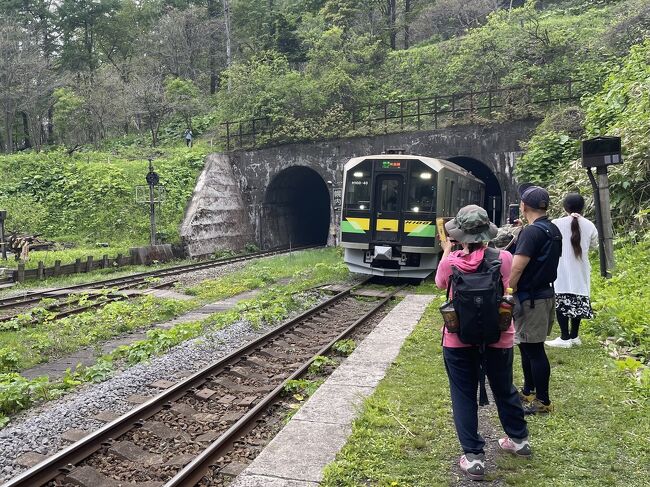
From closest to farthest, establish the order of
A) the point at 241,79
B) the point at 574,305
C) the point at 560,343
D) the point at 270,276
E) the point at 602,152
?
the point at 574,305 < the point at 560,343 < the point at 602,152 < the point at 270,276 < the point at 241,79

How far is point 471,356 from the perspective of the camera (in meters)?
4.01

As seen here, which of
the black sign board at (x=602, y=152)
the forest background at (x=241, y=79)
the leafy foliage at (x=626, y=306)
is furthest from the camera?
the forest background at (x=241, y=79)

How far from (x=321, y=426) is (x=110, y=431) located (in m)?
2.06

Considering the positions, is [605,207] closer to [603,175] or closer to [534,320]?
[603,175]

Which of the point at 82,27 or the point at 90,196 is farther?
the point at 82,27

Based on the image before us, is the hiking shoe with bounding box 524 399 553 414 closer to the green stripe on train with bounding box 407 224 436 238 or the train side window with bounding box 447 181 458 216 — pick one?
the green stripe on train with bounding box 407 224 436 238

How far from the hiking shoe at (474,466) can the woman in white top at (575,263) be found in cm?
317

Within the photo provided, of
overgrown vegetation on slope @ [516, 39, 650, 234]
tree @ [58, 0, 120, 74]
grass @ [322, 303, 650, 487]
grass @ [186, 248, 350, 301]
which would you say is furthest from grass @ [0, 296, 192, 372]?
tree @ [58, 0, 120, 74]

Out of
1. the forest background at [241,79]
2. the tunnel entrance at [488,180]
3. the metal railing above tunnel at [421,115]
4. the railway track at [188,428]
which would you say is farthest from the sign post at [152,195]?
the railway track at [188,428]

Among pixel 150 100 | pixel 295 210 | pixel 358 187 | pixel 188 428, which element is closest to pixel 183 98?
pixel 150 100

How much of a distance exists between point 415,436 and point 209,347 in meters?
4.93

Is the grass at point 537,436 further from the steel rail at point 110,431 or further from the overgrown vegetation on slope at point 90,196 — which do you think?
the overgrown vegetation on slope at point 90,196

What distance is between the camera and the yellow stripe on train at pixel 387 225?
49.3ft

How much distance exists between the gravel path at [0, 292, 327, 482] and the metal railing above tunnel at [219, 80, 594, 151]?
18.0 meters
